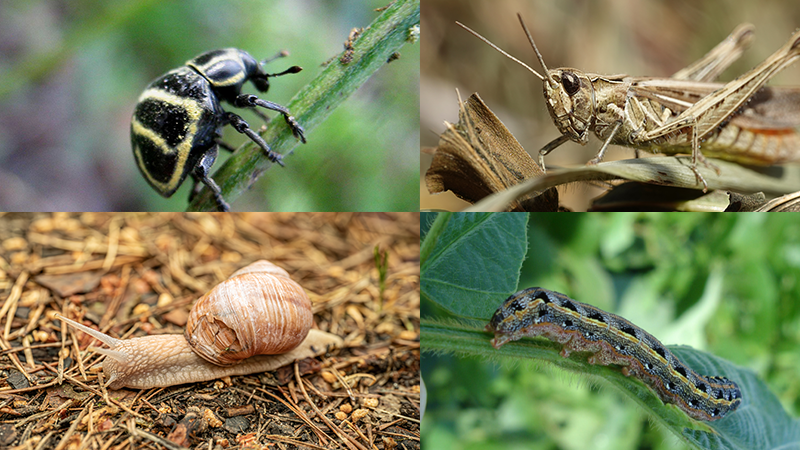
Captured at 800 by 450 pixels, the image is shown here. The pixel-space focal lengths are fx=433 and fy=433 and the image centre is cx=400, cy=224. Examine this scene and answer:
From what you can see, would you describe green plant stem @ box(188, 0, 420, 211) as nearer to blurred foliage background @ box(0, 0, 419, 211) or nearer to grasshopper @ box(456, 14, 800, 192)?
blurred foliage background @ box(0, 0, 419, 211)

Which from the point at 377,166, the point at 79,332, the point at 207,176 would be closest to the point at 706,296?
the point at 377,166

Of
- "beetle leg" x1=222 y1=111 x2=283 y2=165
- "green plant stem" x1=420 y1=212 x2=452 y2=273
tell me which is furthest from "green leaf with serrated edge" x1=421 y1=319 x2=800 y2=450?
"beetle leg" x1=222 y1=111 x2=283 y2=165

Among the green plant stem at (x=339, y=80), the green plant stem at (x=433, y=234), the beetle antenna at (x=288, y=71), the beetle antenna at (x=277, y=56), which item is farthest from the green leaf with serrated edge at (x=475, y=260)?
the beetle antenna at (x=277, y=56)

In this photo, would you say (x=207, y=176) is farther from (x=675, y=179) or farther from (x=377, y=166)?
(x=675, y=179)

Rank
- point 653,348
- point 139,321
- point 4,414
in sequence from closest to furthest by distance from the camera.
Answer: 1. point 4,414
2. point 653,348
3. point 139,321

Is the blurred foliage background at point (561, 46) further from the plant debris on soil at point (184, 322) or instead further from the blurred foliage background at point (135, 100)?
the plant debris on soil at point (184, 322)

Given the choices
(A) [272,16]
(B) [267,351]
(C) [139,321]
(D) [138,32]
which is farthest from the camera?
(D) [138,32]

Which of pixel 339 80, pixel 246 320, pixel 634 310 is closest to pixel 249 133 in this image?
pixel 339 80
